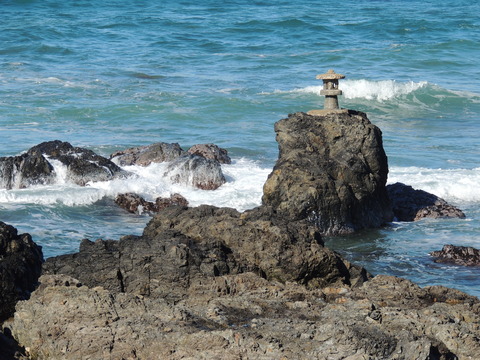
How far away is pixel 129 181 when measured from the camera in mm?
17422

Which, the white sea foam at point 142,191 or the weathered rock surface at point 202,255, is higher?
the weathered rock surface at point 202,255

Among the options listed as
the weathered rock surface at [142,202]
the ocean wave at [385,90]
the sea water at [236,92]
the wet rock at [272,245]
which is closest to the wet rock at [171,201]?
the weathered rock surface at [142,202]

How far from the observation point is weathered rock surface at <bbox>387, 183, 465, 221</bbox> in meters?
15.6

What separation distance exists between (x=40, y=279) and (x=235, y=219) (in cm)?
306

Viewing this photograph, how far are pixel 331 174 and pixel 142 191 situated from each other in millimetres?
4384

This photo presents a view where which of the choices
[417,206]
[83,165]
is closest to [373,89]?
[417,206]

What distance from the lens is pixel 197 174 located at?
17703 millimetres

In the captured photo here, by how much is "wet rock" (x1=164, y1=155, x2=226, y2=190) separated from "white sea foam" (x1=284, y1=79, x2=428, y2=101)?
1311 centimetres

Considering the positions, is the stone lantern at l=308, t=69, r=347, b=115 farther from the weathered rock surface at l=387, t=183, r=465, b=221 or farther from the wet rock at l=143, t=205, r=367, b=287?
the wet rock at l=143, t=205, r=367, b=287

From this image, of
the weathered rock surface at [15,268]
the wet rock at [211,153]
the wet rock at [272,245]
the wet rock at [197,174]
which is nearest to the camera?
the weathered rock surface at [15,268]

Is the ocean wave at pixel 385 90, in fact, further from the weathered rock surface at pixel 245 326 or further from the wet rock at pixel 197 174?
the weathered rock surface at pixel 245 326

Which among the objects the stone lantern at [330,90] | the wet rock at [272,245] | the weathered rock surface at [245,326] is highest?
the stone lantern at [330,90]

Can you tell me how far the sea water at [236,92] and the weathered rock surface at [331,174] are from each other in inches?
17.4

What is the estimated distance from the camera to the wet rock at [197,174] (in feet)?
57.9
